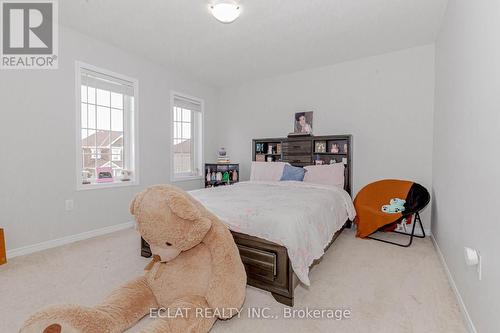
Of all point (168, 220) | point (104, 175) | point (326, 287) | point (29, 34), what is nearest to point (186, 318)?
point (168, 220)

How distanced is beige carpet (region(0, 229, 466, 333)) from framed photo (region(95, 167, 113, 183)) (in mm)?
901

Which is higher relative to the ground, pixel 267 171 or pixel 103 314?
pixel 267 171

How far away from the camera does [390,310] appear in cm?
165

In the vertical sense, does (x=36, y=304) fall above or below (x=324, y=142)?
below

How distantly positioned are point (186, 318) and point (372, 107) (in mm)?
3566

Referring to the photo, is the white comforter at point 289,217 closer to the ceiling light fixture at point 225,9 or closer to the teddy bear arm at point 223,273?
the teddy bear arm at point 223,273

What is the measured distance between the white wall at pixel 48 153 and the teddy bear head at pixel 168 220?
A: 2.04 meters

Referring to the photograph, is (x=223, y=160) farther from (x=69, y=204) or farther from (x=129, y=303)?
(x=129, y=303)

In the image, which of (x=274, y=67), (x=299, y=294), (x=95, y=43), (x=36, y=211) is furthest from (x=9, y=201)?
(x=274, y=67)

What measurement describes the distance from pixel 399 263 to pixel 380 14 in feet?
8.39

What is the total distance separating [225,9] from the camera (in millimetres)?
2229

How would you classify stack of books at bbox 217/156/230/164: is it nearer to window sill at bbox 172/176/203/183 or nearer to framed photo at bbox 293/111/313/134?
window sill at bbox 172/176/203/183

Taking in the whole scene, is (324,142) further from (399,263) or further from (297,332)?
(297,332)

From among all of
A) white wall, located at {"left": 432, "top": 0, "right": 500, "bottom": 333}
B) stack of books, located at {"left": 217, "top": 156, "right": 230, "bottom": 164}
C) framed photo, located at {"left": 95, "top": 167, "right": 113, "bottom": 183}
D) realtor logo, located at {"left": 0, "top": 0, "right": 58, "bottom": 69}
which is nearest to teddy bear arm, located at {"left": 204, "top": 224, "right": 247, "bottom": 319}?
white wall, located at {"left": 432, "top": 0, "right": 500, "bottom": 333}
